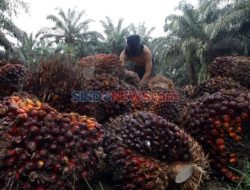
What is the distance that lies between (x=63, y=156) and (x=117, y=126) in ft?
2.11

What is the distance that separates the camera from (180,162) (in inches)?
93.9

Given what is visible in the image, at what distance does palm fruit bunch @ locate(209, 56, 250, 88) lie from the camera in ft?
15.0

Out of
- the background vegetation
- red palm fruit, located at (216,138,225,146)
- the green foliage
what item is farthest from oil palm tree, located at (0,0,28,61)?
red palm fruit, located at (216,138,225,146)

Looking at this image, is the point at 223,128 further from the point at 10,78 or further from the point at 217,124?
the point at 10,78

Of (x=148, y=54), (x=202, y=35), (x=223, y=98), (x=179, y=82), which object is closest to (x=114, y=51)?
(x=179, y=82)

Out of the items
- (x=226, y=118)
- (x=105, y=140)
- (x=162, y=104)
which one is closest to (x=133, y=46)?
(x=162, y=104)

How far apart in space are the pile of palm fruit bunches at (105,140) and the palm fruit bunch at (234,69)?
172cm

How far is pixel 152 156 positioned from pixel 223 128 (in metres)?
0.65

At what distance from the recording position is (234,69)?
184 inches

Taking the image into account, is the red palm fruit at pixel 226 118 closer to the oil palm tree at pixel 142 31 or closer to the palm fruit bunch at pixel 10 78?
the palm fruit bunch at pixel 10 78

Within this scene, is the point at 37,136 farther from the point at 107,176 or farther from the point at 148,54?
the point at 148,54

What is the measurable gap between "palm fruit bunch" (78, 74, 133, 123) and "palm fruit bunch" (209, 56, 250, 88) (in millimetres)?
1833

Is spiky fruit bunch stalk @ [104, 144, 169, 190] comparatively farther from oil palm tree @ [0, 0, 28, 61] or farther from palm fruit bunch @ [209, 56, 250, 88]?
oil palm tree @ [0, 0, 28, 61]

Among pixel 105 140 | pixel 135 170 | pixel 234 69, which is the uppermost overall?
pixel 234 69
